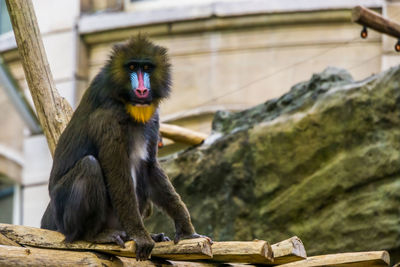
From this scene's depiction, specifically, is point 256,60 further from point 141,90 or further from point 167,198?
point 141,90

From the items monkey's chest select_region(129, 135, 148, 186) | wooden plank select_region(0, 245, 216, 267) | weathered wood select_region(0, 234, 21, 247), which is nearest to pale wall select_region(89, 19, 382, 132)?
monkey's chest select_region(129, 135, 148, 186)

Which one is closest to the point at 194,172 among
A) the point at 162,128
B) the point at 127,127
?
the point at 162,128

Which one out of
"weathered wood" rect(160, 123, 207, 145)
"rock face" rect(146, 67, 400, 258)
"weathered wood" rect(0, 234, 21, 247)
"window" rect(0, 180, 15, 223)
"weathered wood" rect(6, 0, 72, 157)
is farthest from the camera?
"window" rect(0, 180, 15, 223)

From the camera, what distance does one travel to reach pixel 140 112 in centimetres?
591

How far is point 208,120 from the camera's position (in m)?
13.0

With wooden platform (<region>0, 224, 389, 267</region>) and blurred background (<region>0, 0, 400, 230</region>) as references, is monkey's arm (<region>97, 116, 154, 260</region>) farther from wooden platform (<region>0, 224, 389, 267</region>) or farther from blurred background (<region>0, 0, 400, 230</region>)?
blurred background (<region>0, 0, 400, 230</region>)

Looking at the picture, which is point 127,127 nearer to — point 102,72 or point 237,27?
point 102,72

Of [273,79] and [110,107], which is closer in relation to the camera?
[110,107]

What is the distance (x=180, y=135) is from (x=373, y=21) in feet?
7.66

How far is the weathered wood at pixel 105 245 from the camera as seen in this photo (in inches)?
214

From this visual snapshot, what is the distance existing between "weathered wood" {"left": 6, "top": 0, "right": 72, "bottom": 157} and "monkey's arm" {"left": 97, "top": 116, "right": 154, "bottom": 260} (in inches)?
40.4

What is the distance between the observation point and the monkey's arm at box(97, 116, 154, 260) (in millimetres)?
5734

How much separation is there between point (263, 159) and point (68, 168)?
11.3 feet

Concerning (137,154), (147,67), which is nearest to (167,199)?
(137,154)
